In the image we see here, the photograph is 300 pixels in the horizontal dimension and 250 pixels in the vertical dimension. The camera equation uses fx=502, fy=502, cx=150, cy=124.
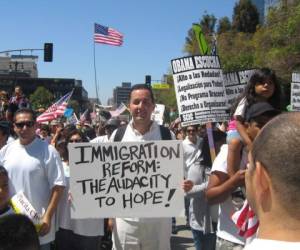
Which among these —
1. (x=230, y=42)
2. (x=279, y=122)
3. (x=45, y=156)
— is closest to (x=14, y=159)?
(x=45, y=156)

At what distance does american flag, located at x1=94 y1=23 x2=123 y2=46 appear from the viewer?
1044 inches

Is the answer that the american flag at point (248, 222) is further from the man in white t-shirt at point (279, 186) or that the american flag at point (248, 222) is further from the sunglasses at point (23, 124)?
the sunglasses at point (23, 124)

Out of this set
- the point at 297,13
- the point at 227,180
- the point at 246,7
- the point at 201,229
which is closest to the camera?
the point at 227,180

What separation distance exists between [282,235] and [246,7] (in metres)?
52.3

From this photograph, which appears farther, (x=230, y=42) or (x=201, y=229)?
(x=230, y=42)

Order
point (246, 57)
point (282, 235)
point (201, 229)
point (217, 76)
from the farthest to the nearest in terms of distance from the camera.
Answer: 1. point (246, 57)
2. point (201, 229)
3. point (217, 76)
4. point (282, 235)

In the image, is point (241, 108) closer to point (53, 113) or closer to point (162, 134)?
point (162, 134)

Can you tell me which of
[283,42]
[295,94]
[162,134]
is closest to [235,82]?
[162,134]

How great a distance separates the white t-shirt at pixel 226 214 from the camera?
10.6 ft

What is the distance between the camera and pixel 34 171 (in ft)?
14.1

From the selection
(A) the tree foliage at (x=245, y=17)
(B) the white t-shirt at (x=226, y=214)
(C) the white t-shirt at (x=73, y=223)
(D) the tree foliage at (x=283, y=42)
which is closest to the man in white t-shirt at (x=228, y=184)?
(B) the white t-shirt at (x=226, y=214)

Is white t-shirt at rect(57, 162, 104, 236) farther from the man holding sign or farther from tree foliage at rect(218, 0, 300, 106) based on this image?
tree foliage at rect(218, 0, 300, 106)

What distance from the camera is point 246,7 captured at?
168ft

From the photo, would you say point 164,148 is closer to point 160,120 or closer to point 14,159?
point 14,159
